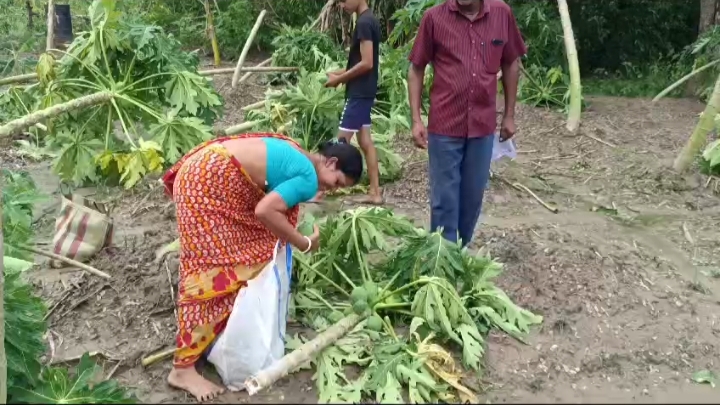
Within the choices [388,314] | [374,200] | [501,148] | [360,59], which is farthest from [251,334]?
[360,59]

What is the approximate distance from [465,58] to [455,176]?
2.13ft

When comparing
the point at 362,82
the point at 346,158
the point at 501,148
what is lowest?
the point at 501,148

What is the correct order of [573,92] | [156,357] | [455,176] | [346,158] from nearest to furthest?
1. [346,158]
2. [156,357]
3. [455,176]
4. [573,92]

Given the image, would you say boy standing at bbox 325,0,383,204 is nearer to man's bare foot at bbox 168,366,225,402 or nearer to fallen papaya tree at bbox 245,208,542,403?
fallen papaya tree at bbox 245,208,542,403

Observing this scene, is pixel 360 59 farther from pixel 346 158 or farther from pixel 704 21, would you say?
pixel 704 21

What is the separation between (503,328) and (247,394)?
128 centimetres

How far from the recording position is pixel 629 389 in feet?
10.6

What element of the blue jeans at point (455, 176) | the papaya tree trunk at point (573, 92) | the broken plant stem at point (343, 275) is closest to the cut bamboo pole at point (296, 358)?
the broken plant stem at point (343, 275)

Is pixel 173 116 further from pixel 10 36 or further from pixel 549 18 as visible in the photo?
pixel 10 36

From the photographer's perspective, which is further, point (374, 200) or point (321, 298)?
point (374, 200)

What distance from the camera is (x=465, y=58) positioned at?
390cm

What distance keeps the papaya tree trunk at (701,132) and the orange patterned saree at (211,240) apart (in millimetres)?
4356

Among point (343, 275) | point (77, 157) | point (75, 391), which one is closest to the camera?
point (75, 391)

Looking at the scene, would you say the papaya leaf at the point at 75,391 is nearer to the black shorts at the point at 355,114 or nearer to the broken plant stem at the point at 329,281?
the broken plant stem at the point at 329,281
